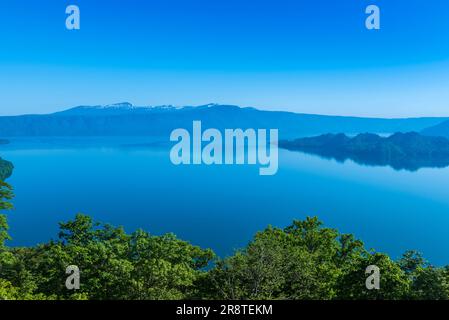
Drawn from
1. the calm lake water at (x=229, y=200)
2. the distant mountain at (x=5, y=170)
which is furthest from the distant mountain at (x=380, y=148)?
the distant mountain at (x=5, y=170)

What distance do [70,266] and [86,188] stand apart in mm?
78924

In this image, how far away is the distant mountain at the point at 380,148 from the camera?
144538 mm

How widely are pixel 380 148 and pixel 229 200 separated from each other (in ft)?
359

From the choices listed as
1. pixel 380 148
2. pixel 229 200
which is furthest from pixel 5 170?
pixel 380 148

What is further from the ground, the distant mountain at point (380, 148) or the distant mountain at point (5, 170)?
the distant mountain at point (380, 148)

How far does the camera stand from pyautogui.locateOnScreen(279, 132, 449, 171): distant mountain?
14454cm

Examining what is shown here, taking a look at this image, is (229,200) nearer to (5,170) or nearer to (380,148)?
(5,170)

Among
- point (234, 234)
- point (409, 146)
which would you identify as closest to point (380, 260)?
point (234, 234)

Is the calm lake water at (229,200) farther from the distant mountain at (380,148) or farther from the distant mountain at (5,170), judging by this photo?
the distant mountain at (380,148)

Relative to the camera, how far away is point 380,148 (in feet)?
529

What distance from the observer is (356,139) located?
570 ft

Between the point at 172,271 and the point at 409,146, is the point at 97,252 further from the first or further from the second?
the point at 409,146

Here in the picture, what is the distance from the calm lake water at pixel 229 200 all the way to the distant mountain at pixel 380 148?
22347mm

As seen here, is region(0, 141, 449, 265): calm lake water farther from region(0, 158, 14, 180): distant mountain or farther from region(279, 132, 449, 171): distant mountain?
region(279, 132, 449, 171): distant mountain
